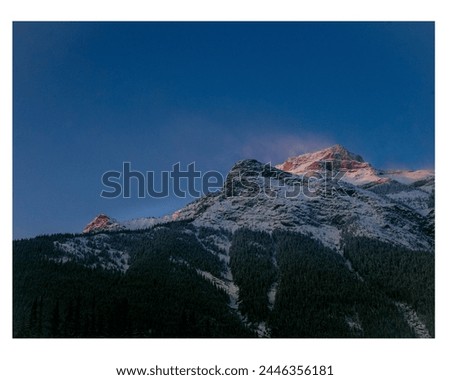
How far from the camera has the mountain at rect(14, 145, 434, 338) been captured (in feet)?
307

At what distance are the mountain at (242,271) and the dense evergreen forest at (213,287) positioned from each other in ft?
0.88

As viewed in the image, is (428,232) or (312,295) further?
(428,232)

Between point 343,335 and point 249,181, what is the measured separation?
7284cm

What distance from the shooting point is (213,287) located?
110m

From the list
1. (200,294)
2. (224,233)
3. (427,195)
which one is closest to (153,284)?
(200,294)

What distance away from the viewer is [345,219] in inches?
6043

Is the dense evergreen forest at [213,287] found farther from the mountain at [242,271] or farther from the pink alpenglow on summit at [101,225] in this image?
the pink alpenglow on summit at [101,225]

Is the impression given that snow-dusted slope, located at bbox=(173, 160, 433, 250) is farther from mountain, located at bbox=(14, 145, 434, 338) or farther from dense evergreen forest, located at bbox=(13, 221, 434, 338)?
dense evergreen forest, located at bbox=(13, 221, 434, 338)

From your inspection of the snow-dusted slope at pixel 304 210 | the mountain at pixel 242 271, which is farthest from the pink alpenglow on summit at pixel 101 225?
the snow-dusted slope at pixel 304 210

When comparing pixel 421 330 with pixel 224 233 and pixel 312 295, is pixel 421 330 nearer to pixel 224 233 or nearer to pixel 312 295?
pixel 312 295

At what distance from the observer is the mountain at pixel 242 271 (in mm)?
93562

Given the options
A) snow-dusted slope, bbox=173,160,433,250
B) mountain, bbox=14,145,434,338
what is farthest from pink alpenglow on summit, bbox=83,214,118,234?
snow-dusted slope, bbox=173,160,433,250

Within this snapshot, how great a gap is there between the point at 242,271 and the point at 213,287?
1077 centimetres
